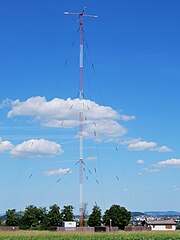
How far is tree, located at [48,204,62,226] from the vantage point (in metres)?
93.2

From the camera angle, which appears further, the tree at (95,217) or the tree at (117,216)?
the tree at (95,217)

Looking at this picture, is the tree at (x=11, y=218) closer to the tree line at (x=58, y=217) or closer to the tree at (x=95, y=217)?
the tree line at (x=58, y=217)

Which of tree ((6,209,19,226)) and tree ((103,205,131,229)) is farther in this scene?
tree ((6,209,19,226))

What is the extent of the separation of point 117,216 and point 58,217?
11464 mm

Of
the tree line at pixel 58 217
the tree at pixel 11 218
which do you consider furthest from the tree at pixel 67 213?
the tree at pixel 11 218

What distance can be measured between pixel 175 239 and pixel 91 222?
5758 cm

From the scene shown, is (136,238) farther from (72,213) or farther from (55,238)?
(72,213)

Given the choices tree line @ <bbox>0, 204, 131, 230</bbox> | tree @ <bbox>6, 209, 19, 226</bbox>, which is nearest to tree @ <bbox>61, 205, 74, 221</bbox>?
tree line @ <bbox>0, 204, 131, 230</bbox>

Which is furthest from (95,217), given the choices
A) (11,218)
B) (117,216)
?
(11,218)

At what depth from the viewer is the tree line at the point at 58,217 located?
93.2 metres

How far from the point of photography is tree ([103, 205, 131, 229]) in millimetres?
94625

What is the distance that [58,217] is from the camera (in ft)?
307

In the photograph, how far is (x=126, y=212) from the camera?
314ft

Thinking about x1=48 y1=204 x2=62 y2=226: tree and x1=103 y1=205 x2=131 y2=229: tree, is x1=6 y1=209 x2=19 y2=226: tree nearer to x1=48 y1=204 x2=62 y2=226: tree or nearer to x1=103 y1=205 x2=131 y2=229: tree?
x1=48 y1=204 x2=62 y2=226: tree
